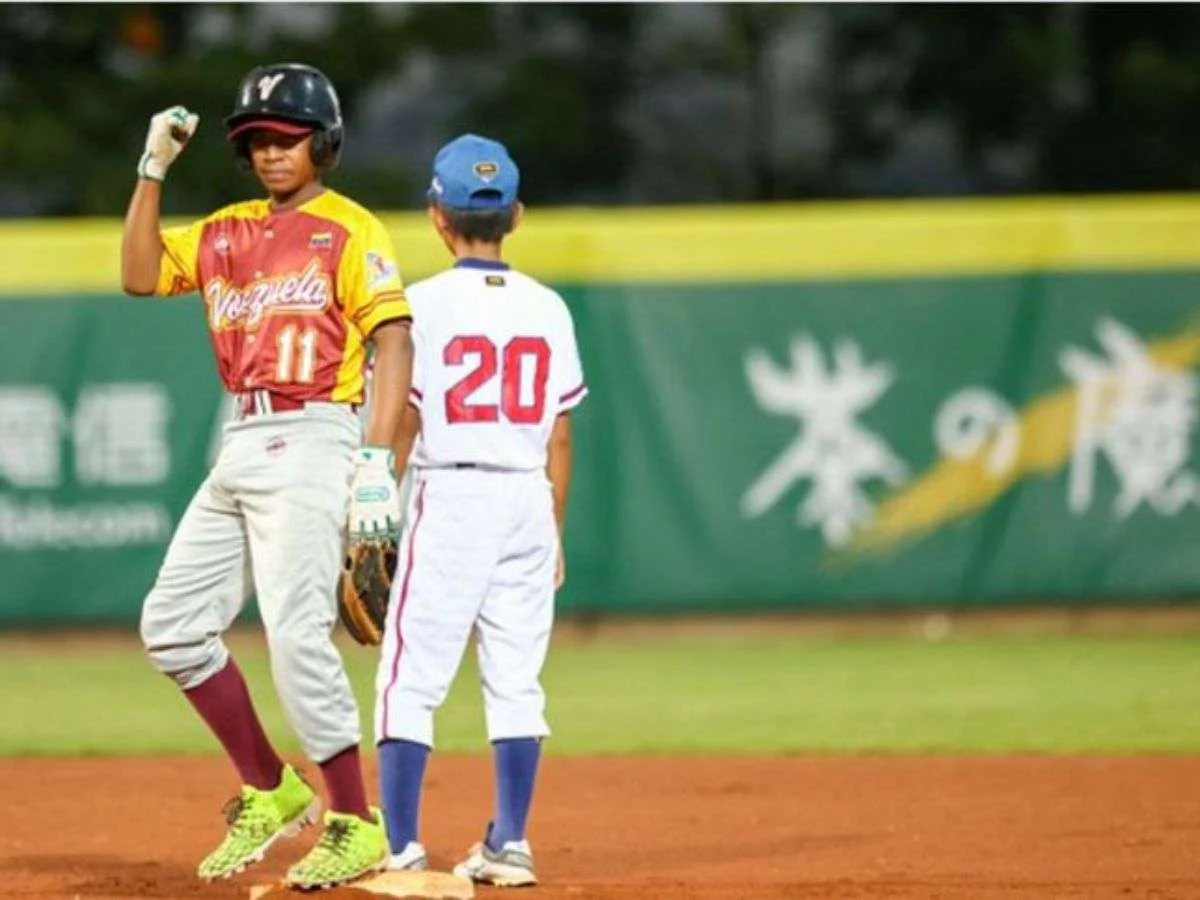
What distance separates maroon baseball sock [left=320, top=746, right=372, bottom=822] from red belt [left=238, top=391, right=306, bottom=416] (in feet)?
2.63

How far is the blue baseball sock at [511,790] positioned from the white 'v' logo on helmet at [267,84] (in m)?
1.66

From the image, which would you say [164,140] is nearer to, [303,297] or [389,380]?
[303,297]

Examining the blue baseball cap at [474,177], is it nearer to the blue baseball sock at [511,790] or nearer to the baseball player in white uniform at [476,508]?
the baseball player in white uniform at [476,508]

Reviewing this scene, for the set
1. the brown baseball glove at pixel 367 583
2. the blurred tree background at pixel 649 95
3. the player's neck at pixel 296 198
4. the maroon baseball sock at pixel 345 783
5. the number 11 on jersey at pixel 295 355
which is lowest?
the maroon baseball sock at pixel 345 783

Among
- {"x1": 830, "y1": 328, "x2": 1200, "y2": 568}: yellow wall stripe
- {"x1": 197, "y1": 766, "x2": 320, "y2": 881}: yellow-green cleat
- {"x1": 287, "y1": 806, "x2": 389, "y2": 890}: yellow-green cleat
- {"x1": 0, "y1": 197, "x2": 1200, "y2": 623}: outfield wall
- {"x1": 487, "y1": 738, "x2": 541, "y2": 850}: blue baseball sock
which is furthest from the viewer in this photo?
{"x1": 830, "y1": 328, "x2": 1200, "y2": 568}: yellow wall stripe

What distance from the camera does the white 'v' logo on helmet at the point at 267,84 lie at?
6293mm

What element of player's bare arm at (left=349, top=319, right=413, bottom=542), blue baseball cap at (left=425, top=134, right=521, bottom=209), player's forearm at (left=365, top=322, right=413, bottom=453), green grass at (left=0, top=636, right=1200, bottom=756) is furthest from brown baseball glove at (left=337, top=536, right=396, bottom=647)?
green grass at (left=0, top=636, right=1200, bottom=756)

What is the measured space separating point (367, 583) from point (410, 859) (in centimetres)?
71

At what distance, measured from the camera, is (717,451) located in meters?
14.0

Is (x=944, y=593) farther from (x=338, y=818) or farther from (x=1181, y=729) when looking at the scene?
(x=338, y=818)

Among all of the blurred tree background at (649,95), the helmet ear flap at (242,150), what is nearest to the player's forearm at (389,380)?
the helmet ear flap at (242,150)

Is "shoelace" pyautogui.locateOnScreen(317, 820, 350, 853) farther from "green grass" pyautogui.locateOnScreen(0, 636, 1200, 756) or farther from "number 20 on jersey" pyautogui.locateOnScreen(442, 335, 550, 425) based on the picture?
"green grass" pyautogui.locateOnScreen(0, 636, 1200, 756)

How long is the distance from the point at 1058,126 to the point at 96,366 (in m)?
12.6

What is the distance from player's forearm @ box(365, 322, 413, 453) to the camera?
6152mm
